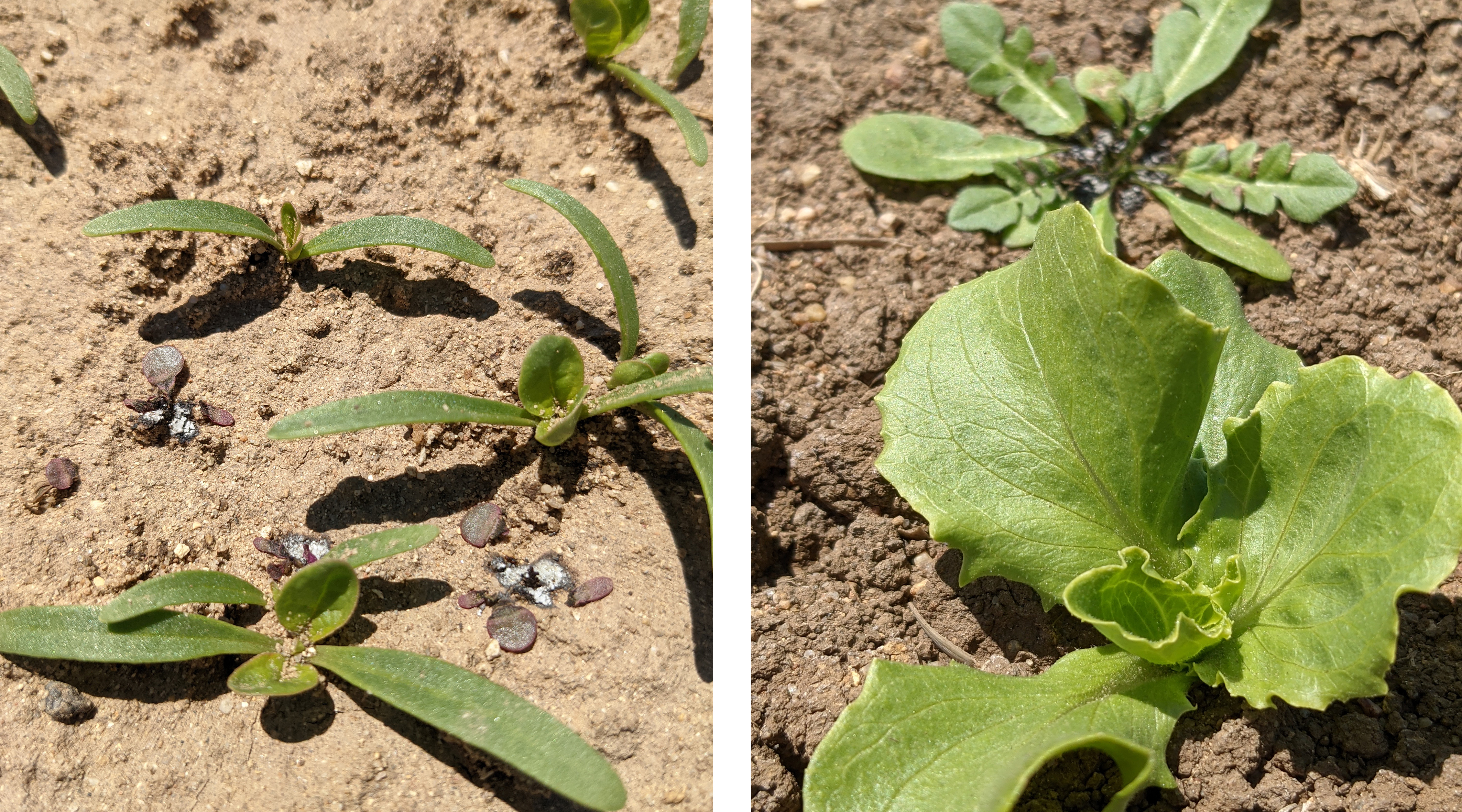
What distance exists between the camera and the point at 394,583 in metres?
1.74

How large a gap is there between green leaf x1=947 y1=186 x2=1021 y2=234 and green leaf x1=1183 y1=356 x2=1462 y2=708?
0.74 meters

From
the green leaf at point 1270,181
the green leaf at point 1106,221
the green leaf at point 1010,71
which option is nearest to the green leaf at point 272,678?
the green leaf at point 1106,221

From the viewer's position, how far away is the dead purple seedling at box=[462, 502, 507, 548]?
177 cm

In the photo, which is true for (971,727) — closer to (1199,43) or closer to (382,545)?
(382,545)

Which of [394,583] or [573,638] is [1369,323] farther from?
[394,583]

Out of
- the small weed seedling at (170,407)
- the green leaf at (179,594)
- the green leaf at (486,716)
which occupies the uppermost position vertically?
the small weed seedling at (170,407)

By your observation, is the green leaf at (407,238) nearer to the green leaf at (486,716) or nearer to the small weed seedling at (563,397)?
the small weed seedling at (563,397)

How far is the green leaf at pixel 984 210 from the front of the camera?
7.19 feet

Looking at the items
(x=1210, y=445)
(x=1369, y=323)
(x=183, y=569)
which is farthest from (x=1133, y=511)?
(x=183, y=569)

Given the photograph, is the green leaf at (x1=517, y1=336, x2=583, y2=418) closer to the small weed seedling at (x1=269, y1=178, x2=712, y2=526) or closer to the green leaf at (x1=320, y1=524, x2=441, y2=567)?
the small weed seedling at (x1=269, y1=178, x2=712, y2=526)

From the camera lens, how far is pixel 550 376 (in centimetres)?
177

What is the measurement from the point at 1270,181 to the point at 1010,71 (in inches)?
23.6

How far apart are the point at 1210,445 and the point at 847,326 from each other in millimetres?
710

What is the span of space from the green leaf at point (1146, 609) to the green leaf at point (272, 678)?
116 centimetres
